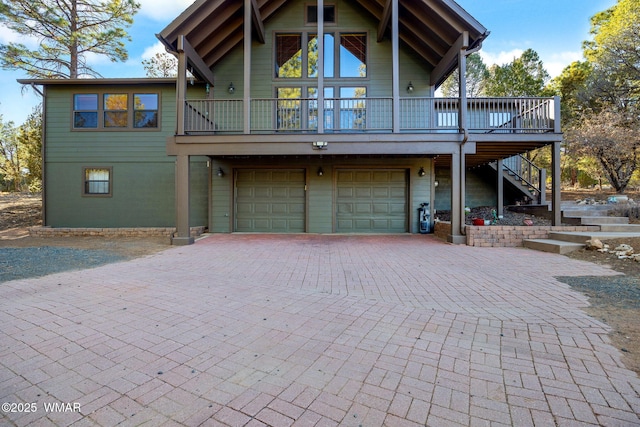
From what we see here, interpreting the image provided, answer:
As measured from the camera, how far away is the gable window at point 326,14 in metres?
10.5

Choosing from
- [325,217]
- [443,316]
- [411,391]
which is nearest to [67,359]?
[411,391]

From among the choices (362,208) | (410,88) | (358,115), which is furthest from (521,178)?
→ (358,115)

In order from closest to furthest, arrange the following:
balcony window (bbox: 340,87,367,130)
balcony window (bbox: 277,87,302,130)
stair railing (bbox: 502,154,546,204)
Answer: balcony window (bbox: 340,87,367,130) → balcony window (bbox: 277,87,302,130) → stair railing (bbox: 502,154,546,204)

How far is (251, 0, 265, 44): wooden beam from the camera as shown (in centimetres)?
896

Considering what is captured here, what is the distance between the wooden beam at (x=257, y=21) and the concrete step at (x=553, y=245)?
32.5ft

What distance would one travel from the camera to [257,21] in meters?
9.48

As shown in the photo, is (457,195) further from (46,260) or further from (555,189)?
(46,260)

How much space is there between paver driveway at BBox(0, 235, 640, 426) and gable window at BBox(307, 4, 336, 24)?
383 inches

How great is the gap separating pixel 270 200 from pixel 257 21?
Result: 5.70 m

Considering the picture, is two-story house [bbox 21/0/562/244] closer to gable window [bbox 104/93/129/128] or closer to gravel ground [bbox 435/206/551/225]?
gable window [bbox 104/93/129/128]

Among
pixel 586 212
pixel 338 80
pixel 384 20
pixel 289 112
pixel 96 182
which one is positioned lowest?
pixel 586 212

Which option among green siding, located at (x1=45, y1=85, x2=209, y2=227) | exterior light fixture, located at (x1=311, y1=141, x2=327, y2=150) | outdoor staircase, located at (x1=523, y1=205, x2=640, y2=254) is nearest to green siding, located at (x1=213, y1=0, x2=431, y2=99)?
green siding, located at (x1=45, y1=85, x2=209, y2=227)

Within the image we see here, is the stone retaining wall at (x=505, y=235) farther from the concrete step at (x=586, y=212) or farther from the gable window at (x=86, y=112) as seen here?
the gable window at (x=86, y=112)

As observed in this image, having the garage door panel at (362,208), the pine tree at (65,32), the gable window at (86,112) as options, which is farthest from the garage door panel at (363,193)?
the pine tree at (65,32)
